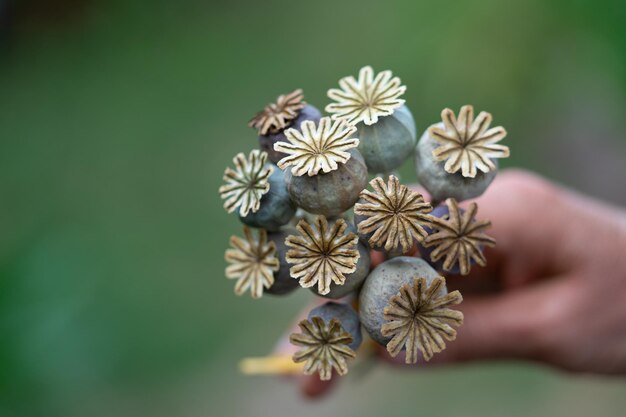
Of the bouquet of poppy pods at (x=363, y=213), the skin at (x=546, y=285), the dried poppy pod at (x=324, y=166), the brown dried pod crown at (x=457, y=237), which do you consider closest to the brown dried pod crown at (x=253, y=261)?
the bouquet of poppy pods at (x=363, y=213)

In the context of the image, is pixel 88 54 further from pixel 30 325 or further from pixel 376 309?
pixel 376 309

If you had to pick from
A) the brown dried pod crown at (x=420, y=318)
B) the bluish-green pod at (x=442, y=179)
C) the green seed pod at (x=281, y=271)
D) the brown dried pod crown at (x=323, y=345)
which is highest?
the bluish-green pod at (x=442, y=179)

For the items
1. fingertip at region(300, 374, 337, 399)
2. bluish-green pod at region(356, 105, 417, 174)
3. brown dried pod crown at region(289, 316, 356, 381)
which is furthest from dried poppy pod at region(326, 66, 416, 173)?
fingertip at region(300, 374, 337, 399)

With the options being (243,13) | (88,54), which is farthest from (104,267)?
(243,13)

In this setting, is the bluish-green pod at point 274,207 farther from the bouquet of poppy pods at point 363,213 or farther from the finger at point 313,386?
the finger at point 313,386

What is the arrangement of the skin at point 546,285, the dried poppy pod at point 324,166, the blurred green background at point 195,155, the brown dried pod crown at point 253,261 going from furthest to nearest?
the blurred green background at point 195,155, the skin at point 546,285, the brown dried pod crown at point 253,261, the dried poppy pod at point 324,166

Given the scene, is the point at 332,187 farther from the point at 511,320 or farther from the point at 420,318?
the point at 511,320

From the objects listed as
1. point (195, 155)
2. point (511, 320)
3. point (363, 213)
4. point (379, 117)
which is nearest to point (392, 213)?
point (363, 213)
